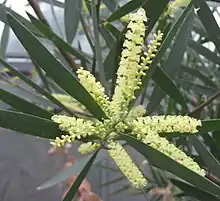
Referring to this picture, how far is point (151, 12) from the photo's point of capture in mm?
504

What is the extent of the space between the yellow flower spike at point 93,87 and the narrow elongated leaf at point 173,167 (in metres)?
0.04

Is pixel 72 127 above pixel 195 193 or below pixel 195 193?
above

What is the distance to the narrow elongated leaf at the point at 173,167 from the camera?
0.40 metres

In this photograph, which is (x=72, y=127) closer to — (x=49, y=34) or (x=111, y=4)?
(x=49, y=34)

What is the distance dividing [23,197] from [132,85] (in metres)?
1.36

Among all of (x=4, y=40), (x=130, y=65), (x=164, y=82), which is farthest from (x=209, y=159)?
(x=4, y=40)

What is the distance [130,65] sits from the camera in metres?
0.40

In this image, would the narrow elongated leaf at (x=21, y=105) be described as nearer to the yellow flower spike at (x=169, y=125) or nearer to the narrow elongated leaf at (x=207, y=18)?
the yellow flower spike at (x=169, y=125)

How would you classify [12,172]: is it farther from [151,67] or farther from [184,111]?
[151,67]

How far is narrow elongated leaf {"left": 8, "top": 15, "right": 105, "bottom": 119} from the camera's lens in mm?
418

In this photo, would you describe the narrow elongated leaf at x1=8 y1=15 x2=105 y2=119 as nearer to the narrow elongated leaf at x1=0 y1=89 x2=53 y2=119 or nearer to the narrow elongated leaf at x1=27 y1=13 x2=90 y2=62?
the narrow elongated leaf at x1=0 y1=89 x2=53 y2=119

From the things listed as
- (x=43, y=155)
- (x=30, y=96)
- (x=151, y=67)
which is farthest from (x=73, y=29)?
(x=43, y=155)

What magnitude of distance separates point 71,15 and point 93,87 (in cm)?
23

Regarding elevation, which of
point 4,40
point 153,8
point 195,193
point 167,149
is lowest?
point 195,193
